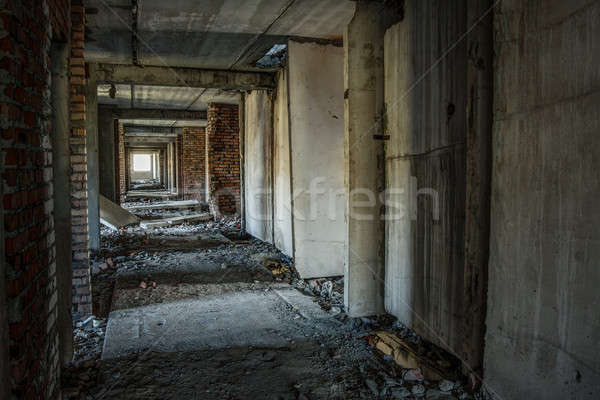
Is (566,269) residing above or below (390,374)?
above

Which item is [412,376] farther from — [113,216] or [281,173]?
[113,216]

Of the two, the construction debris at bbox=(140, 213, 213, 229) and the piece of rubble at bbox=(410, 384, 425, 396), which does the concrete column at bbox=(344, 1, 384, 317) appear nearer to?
the piece of rubble at bbox=(410, 384, 425, 396)

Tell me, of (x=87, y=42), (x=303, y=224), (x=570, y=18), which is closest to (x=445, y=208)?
(x=570, y=18)

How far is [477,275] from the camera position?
7.23ft

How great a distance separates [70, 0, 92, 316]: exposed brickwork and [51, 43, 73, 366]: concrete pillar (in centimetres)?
68

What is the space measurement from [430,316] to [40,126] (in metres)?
2.56

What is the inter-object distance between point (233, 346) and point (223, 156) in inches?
269

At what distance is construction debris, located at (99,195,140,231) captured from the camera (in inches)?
326

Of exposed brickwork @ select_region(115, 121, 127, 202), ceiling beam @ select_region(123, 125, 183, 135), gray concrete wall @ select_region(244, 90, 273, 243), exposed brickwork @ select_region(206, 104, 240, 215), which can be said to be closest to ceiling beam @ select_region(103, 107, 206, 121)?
exposed brickwork @ select_region(115, 121, 127, 202)

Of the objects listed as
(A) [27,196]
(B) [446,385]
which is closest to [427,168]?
(B) [446,385]

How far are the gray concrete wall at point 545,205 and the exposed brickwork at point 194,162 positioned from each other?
1224cm

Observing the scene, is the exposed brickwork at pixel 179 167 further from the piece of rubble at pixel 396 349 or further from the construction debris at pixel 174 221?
the piece of rubble at pixel 396 349

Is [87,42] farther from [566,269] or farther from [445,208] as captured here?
[566,269]

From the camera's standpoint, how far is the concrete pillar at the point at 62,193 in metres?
2.69
